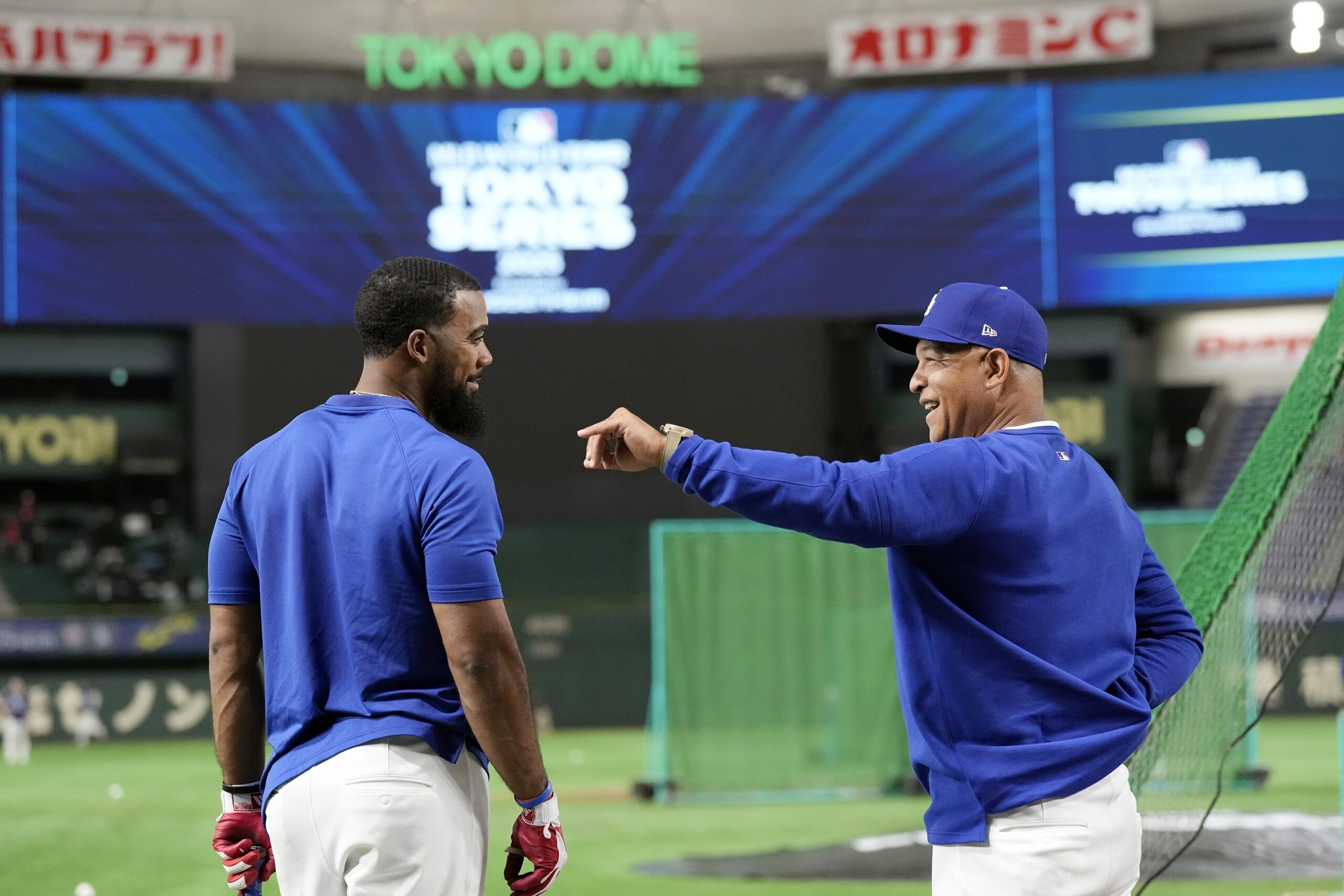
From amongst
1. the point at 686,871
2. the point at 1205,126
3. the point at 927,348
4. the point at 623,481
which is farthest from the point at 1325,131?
the point at 927,348

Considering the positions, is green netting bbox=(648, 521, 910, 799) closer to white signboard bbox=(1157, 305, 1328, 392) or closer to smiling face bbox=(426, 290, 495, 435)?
smiling face bbox=(426, 290, 495, 435)

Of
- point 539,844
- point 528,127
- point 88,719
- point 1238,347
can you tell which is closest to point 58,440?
point 88,719

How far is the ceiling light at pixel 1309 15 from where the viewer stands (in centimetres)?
1992

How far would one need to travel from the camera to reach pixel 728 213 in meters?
17.3

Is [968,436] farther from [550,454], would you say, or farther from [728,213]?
[550,454]

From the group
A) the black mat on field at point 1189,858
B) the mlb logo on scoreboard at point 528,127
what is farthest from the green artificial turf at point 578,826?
the mlb logo on scoreboard at point 528,127

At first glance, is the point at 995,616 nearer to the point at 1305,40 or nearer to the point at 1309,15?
the point at 1309,15

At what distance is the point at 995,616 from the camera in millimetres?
2725

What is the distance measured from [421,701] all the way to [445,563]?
275 millimetres

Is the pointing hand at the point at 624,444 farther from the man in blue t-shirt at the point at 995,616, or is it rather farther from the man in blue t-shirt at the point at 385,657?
the man in blue t-shirt at the point at 385,657

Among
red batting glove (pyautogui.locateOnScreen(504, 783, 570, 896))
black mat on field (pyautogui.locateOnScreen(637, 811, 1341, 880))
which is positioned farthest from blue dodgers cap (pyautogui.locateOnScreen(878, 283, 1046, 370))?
black mat on field (pyautogui.locateOnScreen(637, 811, 1341, 880))

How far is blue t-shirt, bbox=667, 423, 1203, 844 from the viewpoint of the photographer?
257 cm

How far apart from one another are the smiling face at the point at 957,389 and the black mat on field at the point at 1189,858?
499 cm

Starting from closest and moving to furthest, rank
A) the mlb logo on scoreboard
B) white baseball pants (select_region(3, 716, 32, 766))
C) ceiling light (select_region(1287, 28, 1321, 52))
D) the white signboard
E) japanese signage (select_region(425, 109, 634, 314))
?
white baseball pants (select_region(3, 716, 32, 766)), japanese signage (select_region(425, 109, 634, 314)), the mlb logo on scoreboard, ceiling light (select_region(1287, 28, 1321, 52)), the white signboard
